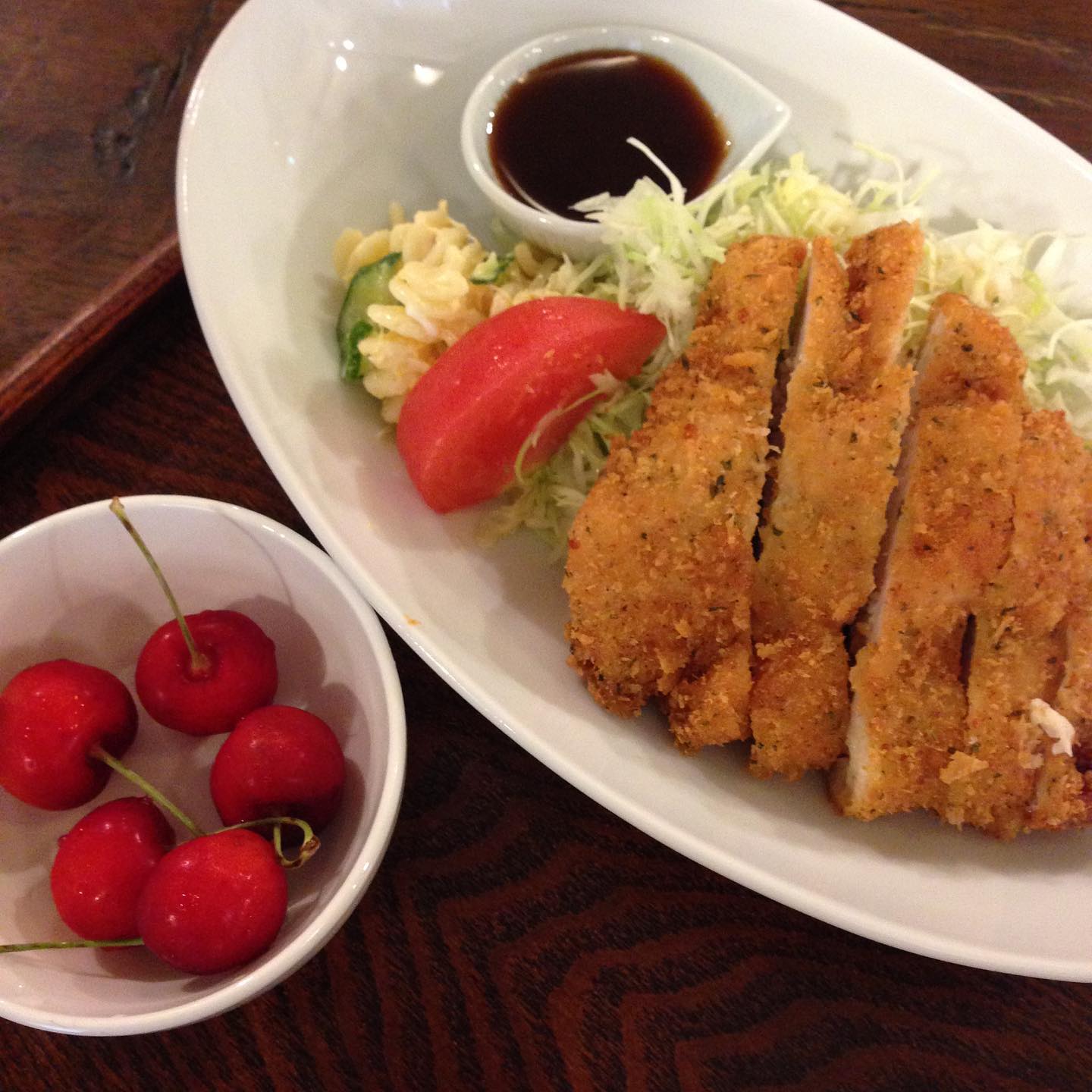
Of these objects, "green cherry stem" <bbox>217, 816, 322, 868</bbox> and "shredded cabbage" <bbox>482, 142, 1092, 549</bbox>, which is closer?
"green cherry stem" <bbox>217, 816, 322, 868</bbox>

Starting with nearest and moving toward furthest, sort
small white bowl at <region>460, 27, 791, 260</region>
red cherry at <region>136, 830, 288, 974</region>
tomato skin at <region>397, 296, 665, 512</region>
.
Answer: red cherry at <region>136, 830, 288, 974</region> < tomato skin at <region>397, 296, 665, 512</region> < small white bowl at <region>460, 27, 791, 260</region>

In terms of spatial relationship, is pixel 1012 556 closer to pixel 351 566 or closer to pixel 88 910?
pixel 351 566

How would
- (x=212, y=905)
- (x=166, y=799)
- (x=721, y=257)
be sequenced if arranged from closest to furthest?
(x=212, y=905) < (x=166, y=799) < (x=721, y=257)

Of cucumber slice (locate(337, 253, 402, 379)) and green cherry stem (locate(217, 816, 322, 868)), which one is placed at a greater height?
cucumber slice (locate(337, 253, 402, 379))

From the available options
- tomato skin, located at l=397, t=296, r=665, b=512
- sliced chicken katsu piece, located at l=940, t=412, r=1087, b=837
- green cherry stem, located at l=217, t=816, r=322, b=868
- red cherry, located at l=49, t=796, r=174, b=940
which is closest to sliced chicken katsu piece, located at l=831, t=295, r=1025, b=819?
sliced chicken katsu piece, located at l=940, t=412, r=1087, b=837

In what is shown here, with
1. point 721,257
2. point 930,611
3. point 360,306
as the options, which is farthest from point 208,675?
point 721,257

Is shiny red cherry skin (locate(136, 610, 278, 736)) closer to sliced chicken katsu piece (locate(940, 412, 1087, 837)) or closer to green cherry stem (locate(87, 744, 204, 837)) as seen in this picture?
green cherry stem (locate(87, 744, 204, 837))

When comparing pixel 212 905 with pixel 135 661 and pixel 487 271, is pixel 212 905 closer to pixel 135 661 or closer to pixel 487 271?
pixel 135 661
